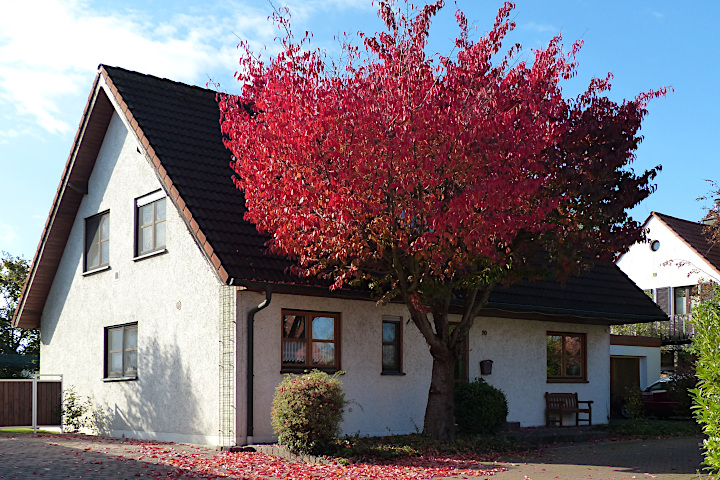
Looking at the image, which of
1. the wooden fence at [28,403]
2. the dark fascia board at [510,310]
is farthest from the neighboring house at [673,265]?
the wooden fence at [28,403]

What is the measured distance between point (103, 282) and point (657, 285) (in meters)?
27.7

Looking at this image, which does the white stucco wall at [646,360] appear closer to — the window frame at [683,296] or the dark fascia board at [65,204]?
the window frame at [683,296]

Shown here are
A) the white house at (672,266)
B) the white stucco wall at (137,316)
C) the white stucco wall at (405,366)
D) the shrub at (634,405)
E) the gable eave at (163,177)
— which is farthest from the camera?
the white house at (672,266)

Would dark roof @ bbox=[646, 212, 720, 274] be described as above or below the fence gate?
above

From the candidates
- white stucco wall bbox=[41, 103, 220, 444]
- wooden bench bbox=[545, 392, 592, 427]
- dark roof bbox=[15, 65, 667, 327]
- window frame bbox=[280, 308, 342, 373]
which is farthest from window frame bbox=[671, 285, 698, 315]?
white stucco wall bbox=[41, 103, 220, 444]

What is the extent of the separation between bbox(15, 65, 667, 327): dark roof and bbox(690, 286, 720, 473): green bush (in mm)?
7710

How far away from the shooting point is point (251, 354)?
15.0 m

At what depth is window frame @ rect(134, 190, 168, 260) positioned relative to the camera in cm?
→ 1750

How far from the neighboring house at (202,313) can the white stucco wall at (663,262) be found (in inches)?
607

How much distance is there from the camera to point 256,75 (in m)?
14.2

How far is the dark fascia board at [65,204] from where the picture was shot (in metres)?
19.7

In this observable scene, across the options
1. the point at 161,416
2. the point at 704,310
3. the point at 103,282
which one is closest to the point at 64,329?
the point at 103,282

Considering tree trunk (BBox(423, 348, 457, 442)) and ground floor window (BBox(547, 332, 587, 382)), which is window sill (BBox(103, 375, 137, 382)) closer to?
tree trunk (BBox(423, 348, 457, 442))

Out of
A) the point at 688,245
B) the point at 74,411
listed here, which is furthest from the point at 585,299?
the point at 688,245
